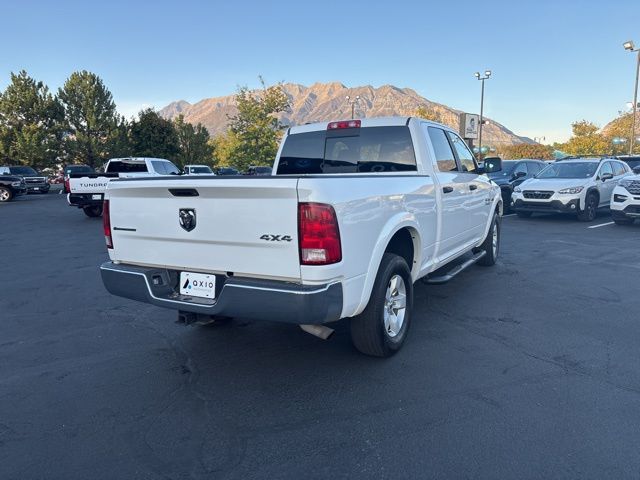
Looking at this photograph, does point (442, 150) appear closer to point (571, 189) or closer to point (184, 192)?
point (184, 192)

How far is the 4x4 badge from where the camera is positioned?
3381 millimetres

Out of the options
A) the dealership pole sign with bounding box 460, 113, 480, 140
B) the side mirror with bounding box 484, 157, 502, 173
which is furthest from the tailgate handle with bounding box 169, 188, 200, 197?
the dealership pole sign with bounding box 460, 113, 480, 140

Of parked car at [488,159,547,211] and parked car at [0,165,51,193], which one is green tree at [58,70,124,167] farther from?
parked car at [488,159,547,211]

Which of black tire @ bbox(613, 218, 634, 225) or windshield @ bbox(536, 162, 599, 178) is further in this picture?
windshield @ bbox(536, 162, 599, 178)

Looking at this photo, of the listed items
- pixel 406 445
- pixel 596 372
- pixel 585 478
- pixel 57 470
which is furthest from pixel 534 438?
pixel 57 470

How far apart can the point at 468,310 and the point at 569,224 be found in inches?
353

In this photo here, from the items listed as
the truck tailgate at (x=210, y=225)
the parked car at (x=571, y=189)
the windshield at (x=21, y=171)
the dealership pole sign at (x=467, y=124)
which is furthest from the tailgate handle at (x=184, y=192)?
the windshield at (x=21, y=171)

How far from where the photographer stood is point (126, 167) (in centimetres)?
1670

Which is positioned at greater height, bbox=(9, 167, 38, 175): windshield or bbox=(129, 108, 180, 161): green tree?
bbox=(129, 108, 180, 161): green tree

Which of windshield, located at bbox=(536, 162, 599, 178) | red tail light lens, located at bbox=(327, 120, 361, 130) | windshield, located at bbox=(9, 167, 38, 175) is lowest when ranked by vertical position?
windshield, located at bbox=(9, 167, 38, 175)

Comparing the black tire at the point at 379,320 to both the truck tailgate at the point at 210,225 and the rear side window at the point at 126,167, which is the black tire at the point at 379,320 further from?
the rear side window at the point at 126,167

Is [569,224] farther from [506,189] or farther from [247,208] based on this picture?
[247,208]

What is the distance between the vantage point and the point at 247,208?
10.3 ft

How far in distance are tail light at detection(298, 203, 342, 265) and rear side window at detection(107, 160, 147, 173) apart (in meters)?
14.8
